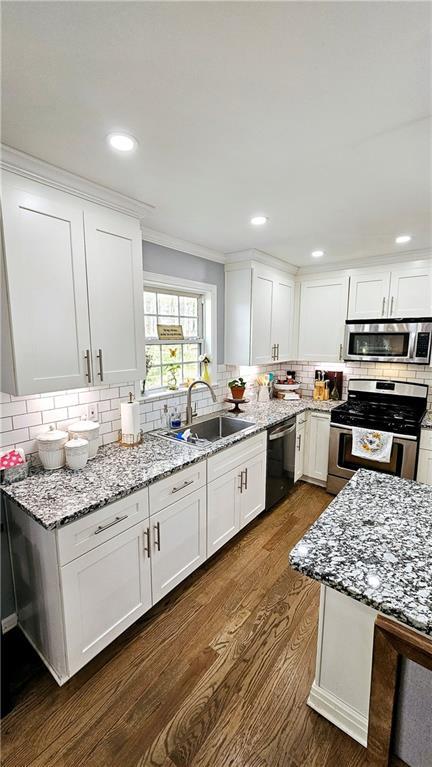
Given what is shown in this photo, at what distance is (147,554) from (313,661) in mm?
1027

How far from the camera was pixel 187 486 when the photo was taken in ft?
6.58

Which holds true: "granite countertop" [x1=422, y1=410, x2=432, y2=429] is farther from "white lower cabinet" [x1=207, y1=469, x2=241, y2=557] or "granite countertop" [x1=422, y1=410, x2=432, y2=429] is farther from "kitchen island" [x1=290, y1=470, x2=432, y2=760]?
"white lower cabinet" [x1=207, y1=469, x2=241, y2=557]

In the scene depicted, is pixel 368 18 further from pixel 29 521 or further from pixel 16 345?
pixel 29 521

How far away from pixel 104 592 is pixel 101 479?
0.54 metres

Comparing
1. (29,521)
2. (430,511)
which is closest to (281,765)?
(430,511)

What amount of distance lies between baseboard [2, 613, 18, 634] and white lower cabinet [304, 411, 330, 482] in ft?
9.33

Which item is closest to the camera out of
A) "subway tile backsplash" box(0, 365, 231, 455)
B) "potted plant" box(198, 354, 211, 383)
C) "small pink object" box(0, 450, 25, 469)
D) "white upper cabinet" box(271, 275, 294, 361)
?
"small pink object" box(0, 450, 25, 469)

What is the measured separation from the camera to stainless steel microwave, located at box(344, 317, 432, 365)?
9.84 ft

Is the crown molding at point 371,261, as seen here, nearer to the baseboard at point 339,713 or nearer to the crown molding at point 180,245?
the crown molding at point 180,245

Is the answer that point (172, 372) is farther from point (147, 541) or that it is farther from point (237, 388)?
point (147, 541)

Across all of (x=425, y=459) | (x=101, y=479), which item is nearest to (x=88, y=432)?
(x=101, y=479)

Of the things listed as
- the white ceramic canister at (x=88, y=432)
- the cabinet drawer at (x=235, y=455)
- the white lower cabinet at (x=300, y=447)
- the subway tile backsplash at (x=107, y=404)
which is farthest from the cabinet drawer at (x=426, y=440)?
→ the white ceramic canister at (x=88, y=432)

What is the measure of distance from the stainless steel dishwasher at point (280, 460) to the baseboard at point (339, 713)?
160 centimetres

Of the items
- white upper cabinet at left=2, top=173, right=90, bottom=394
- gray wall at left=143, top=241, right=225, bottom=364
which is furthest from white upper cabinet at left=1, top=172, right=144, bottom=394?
gray wall at left=143, top=241, right=225, bottom=364
